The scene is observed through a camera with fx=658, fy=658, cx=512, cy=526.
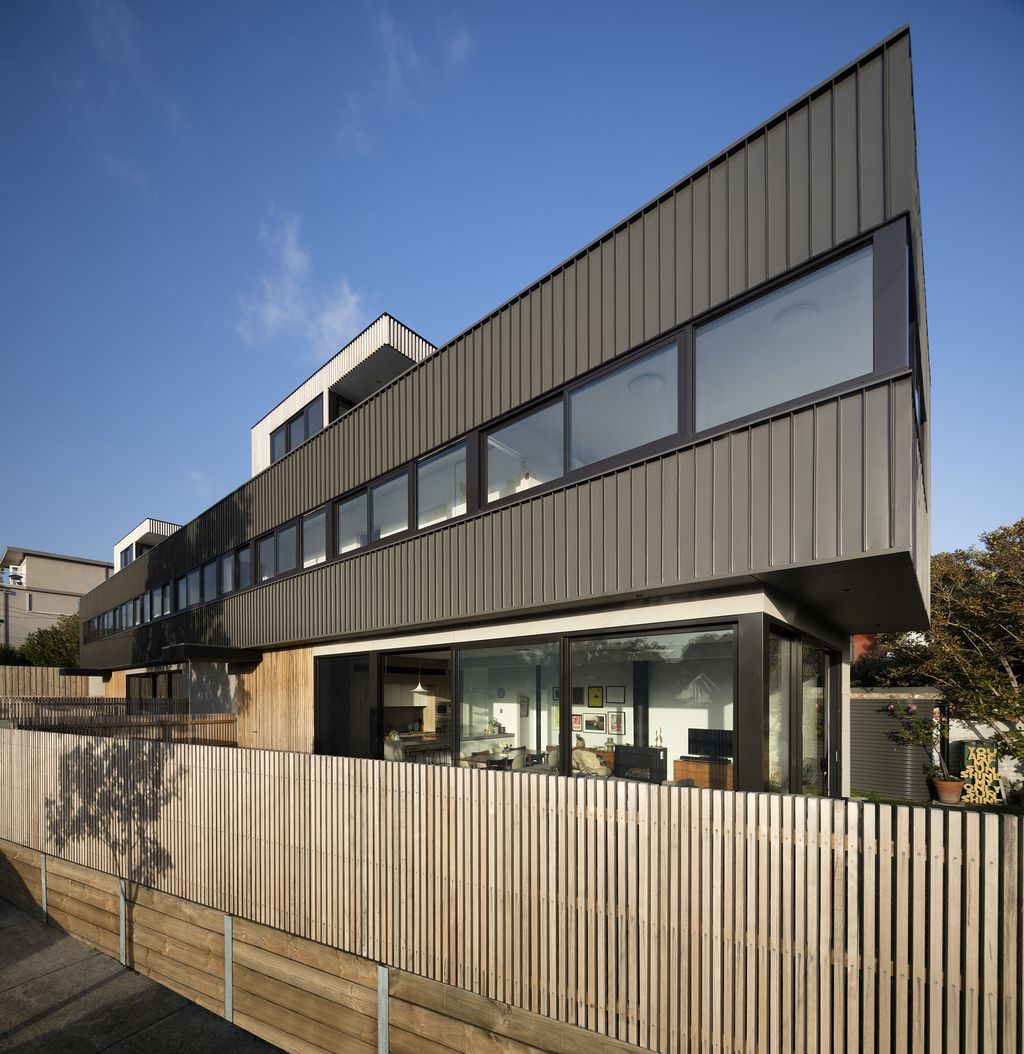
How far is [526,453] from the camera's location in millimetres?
8141

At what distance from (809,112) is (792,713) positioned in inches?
232

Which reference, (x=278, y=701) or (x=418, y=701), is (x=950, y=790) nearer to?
(x=418, y=701)

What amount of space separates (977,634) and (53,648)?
41.7 m

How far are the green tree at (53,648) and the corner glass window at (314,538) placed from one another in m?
30.1

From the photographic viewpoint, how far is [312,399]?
16828mm

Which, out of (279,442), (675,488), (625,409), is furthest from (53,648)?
(675,488)

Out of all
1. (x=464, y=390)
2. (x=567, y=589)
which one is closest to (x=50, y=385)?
(x=464, y=390)

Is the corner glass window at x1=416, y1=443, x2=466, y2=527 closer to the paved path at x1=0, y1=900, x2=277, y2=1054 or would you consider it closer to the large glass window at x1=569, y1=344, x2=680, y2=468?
the large glass window at x1=569, y1=344, x2=680, y2=468

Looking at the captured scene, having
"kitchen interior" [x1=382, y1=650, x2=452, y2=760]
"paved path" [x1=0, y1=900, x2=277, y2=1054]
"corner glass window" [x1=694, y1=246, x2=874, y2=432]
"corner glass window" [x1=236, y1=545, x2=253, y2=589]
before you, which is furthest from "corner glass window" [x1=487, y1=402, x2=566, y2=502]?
"corner glass window" [x1=236, y1=545, x2=253, y2=589]

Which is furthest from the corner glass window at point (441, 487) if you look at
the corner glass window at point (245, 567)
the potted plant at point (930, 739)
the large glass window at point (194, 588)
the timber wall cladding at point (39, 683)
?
the timber wall cladding at point (39, 683)

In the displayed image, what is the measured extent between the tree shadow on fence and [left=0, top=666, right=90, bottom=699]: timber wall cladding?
2152cm

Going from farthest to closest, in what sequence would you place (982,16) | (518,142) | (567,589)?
(518,142), (982,16), (567,589)

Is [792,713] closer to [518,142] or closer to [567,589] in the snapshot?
[567,589]

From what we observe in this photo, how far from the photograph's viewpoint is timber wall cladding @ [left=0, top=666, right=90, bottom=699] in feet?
86.5
